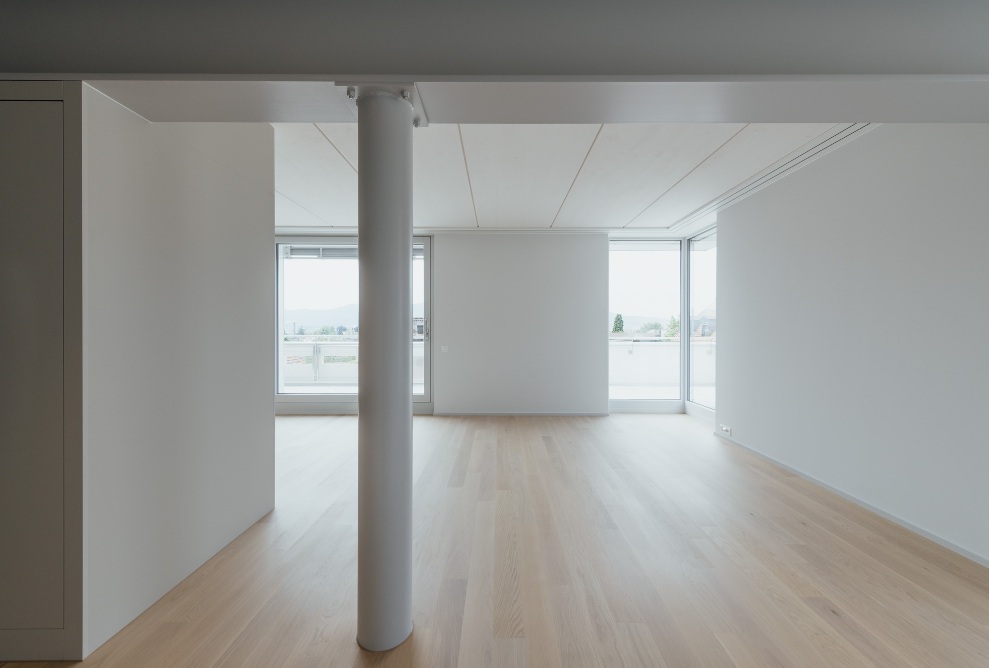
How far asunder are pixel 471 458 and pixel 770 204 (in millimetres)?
3995

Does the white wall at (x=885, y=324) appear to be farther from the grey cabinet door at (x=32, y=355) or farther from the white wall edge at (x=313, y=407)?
the white wall edge at (x=313, y=407)

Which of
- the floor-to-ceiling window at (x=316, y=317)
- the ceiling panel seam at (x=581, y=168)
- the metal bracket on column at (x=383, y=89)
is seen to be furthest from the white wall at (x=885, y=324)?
the floor-to-ceiling window at (x=316, y=317)

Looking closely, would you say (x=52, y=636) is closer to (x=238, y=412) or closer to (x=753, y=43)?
(x=238, y=412)

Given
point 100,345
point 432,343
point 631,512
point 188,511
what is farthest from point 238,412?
point 432,343

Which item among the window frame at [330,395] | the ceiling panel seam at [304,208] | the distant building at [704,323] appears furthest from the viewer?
the window frame at [330,395]

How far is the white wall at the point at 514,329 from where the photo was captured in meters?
7.35

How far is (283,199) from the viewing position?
559 centimetres

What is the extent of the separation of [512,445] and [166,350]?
381 cm

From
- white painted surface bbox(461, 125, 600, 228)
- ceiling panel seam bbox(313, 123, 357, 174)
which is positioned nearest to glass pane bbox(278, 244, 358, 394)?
white painted surface bbox(461, 125, 600, 228)

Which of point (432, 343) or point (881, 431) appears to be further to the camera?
point (432, 343)

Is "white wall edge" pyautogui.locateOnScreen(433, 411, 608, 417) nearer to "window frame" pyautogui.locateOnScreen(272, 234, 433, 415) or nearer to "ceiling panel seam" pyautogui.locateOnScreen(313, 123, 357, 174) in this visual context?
"window frame" pyautogui.locateOnScreen(272, 234, 433, 415)

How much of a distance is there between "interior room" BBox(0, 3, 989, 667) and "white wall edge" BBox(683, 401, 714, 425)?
1.36m

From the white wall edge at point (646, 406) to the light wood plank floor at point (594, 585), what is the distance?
3330mm

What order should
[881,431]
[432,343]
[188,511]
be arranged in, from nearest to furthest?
[188,511] → [881,431] → [432,343]
